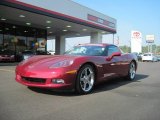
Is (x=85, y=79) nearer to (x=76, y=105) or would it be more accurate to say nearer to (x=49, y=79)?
(x=49, y=79)

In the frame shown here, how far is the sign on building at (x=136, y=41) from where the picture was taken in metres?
56.5

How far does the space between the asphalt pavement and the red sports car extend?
26 cm

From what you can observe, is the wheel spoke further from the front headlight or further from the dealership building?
the dealership building

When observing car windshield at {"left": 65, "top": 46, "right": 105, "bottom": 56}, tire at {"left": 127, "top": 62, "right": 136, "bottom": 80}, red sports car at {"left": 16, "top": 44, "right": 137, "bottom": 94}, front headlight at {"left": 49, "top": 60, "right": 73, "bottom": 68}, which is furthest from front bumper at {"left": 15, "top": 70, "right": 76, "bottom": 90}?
tire at {"left": 127, "top": 62, "right": 136, "bottom": 80}

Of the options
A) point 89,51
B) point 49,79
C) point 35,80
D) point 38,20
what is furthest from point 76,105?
point 38,20

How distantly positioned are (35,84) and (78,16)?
16854 millimetres

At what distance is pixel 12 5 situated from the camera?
1482 cm

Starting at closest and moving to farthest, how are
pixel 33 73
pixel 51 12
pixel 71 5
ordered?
pixel 33 73
pixel 51 12
pixel 71 5

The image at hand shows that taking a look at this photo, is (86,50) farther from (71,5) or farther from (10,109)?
(71,5)

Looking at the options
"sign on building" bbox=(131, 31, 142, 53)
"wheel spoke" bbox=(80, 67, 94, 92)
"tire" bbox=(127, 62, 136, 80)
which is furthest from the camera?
"sign on building" bbox=(131, 31, 142, 53)

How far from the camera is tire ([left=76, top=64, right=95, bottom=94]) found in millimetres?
5457

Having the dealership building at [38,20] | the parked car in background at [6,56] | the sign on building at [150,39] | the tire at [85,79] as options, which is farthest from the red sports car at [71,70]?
the sign on building at [150,39]

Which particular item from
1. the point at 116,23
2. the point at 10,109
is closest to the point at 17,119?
the point at 10,109

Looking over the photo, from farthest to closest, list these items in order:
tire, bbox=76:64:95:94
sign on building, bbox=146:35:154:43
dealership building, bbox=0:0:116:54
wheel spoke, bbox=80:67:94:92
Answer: sign on building, bbox=146:35:154:43
dealership building, bbox=0:0:116:54
wheel spoke, bbox=80:67:94:92
tire, bbox=76:64:95:94
